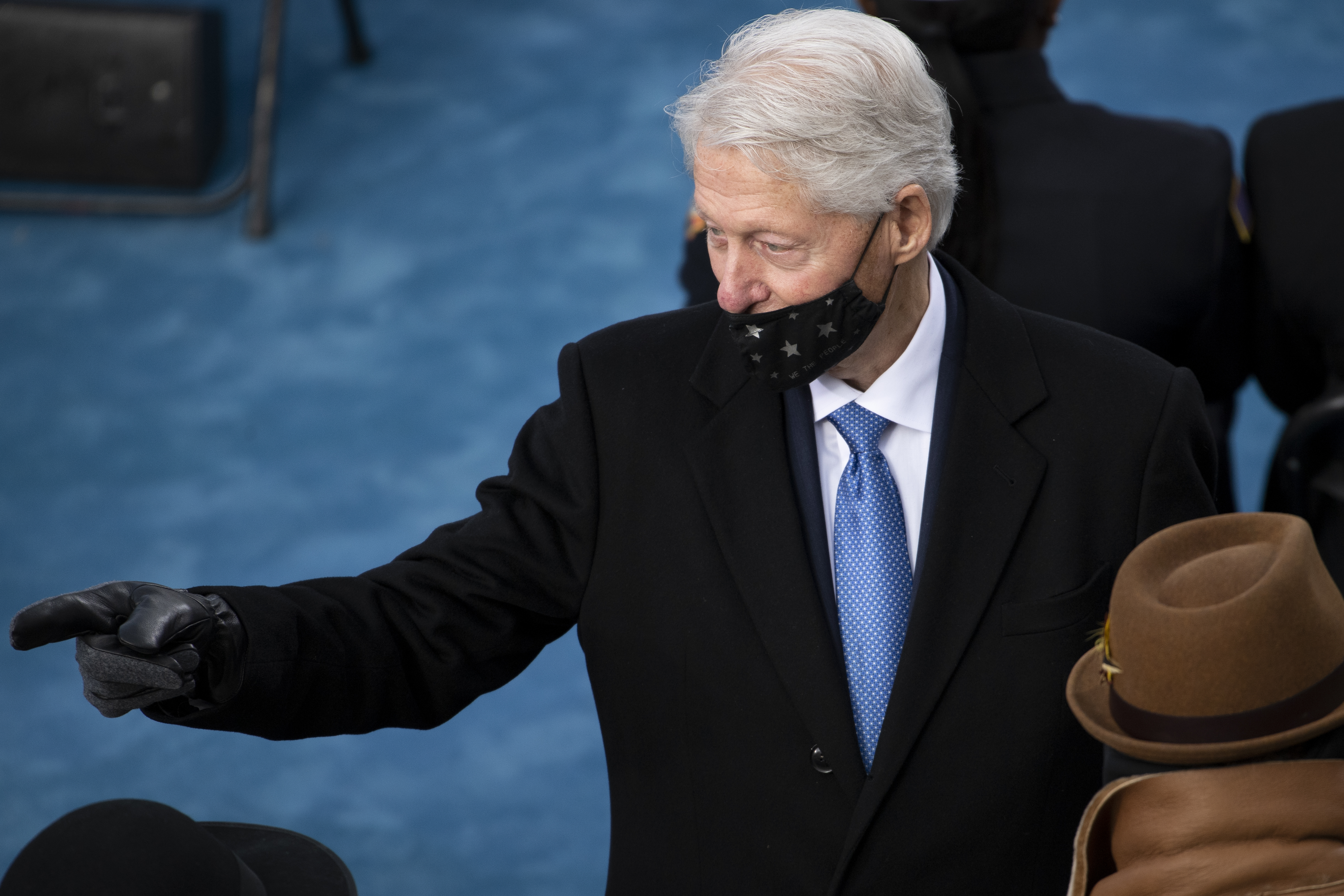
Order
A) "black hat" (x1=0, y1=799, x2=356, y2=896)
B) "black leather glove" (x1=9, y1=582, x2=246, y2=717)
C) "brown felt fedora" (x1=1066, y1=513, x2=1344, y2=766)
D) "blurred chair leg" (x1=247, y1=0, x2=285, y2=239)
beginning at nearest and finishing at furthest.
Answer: "brown felt fedora" (x1=1066, y1=513, x2=1344, y2=766), "black leather glove" (x1=9, y1=582, x2=246, y2=717), "black hat" (x1=0, y1=799, x2=356, y2=896), "blurred chair leg" (x1=247, y1=0, x2=285, y2=239)

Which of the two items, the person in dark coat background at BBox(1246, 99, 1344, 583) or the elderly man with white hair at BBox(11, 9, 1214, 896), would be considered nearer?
the elderly man with white hair at BBox(11, 9, 1214, 896)

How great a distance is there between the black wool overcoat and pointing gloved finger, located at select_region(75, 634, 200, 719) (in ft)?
0.39

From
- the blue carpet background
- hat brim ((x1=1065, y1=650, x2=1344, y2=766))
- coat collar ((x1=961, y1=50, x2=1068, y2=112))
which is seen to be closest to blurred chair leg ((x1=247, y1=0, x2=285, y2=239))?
the blue carpet background

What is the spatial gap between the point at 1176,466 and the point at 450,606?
0.77 m

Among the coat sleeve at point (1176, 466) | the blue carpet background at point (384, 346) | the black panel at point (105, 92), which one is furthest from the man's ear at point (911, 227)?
the black panel at point (105, 92)

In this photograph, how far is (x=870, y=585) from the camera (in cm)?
156

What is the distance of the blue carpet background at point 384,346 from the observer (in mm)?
3135

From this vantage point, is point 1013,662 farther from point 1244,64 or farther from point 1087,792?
point 1244,64

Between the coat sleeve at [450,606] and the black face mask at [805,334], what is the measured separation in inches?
7.9

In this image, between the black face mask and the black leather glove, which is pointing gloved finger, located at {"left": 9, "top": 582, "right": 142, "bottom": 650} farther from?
the black face mask

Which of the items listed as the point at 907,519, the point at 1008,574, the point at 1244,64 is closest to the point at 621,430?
the point at 907,519

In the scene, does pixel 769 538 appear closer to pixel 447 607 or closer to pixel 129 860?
pixel 447 607

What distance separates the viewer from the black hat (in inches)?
55.9

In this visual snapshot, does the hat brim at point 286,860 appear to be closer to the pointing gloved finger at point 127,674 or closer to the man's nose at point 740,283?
the pointing gloved finger at point 127,674
